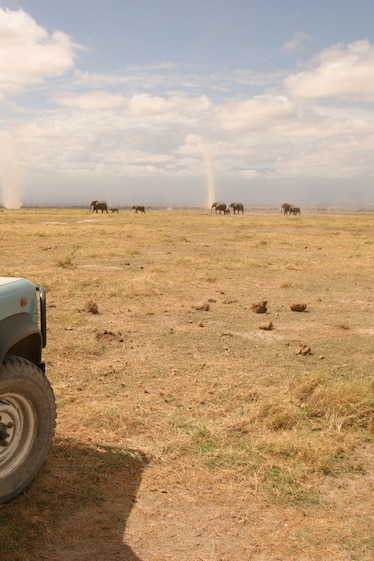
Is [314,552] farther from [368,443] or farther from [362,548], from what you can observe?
[368,443]

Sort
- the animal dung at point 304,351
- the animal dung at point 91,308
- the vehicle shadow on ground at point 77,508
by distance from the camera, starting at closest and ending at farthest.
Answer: the vehicle shadow on ground at point 77,508 → the animal dung at point 304,351 → the animal dung at point 91,308

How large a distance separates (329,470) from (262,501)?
2.58ft

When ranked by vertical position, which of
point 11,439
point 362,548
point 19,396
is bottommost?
point 362,548

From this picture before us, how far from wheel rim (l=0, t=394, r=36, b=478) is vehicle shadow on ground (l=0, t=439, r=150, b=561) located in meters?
0.30

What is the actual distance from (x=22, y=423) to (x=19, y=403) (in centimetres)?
17

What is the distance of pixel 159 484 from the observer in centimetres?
402

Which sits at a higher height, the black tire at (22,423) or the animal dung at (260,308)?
the black tire at (22,423)

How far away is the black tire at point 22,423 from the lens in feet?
11.6

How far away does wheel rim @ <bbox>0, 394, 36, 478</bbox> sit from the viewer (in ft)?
11.8

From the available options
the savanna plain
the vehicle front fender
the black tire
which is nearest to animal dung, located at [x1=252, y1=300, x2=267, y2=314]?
the savanna plain

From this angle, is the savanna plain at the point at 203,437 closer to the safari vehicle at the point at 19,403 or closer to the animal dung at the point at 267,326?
the animal dung at the point at 267,326

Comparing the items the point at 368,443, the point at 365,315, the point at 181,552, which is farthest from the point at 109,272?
the point at 181,552

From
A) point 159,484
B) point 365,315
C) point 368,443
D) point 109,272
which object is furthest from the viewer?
point 109,272

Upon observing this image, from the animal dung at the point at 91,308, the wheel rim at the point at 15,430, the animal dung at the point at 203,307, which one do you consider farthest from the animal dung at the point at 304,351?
the wheel rim at the point at 15,430
